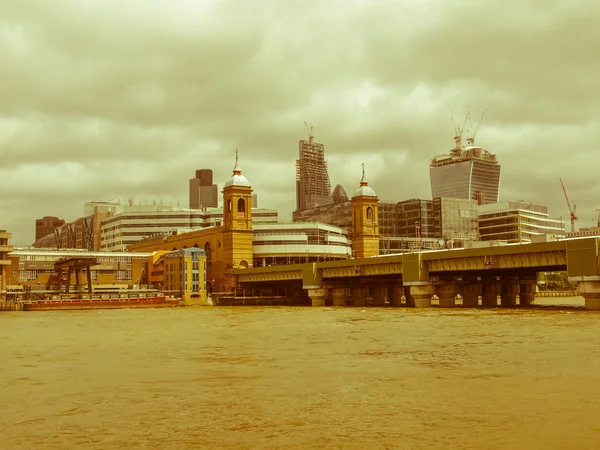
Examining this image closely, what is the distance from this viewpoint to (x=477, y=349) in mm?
39344

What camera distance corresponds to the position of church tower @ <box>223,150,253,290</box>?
17312 cm

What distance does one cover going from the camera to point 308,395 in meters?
24.2

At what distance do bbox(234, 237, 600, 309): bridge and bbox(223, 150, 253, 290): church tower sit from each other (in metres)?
5.38

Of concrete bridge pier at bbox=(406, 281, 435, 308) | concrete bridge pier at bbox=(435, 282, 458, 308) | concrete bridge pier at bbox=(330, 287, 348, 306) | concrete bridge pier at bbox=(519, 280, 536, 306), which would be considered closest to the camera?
concrete bridge pier at bbox=(406, 281, 435, 308)

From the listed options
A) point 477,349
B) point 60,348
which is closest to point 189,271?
point 60,348

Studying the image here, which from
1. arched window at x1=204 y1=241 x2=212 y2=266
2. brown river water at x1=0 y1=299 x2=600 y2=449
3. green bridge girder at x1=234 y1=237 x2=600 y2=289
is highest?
arched window at x1=204 y1=241 x2=212 y2=266

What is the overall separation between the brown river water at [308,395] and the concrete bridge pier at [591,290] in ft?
131

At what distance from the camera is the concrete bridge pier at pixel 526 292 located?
126438 mm

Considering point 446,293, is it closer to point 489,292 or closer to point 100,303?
point 489,292

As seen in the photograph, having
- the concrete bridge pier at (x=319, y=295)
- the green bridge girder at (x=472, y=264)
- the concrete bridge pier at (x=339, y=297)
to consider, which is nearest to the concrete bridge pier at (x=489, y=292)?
the green bridge girder at (x=472, y=264)

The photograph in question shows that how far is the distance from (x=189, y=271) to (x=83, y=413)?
137826 mm

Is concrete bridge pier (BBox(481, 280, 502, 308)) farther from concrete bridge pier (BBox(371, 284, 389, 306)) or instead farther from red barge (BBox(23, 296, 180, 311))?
red barge (BBox(23, 296, 180, 311))

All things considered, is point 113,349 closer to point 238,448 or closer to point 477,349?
point 477,349

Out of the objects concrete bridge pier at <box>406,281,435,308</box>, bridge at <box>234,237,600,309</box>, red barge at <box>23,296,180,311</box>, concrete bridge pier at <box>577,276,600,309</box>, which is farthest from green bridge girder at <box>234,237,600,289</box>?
red barge at <box>23,296,180,311</box>
